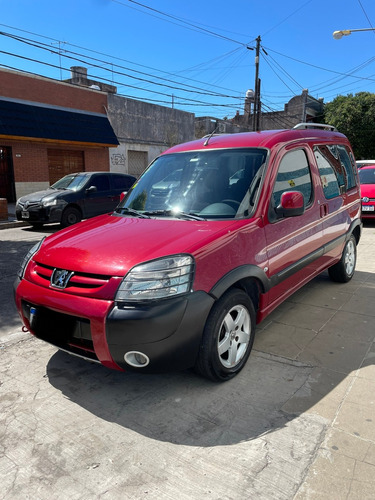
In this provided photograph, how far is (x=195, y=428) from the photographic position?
2.44 meters

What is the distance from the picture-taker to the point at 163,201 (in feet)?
11.6

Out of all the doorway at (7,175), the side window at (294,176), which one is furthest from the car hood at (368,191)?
the doorway at (7,175)

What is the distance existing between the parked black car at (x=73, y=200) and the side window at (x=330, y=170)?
793 cm

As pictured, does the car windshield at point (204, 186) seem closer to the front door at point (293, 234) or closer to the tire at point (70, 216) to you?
the front door at point (293, 234)

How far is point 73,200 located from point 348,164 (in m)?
7.96

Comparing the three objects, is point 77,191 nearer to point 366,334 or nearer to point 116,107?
point 366,334

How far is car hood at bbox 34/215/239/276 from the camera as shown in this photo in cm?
258

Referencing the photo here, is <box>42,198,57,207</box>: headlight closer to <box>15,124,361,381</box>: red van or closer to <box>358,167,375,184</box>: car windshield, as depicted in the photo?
<box>15,124,361,381</box>: red van

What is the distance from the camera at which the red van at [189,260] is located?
96.3 inches

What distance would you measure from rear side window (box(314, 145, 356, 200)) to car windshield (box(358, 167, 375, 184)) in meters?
6.52

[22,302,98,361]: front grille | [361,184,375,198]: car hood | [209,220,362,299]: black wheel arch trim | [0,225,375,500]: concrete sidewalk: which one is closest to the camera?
[0,225,375,500]: concrete sidewalk

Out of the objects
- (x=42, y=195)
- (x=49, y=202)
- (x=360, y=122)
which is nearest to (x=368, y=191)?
(x=49, y=202)

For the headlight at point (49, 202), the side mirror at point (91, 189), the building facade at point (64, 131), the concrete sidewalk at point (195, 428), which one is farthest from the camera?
the building facade at point (64, 131)

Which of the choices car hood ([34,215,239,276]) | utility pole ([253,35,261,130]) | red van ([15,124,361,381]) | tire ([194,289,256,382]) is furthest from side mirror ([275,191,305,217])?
utility pole ([253,35,261,130])
